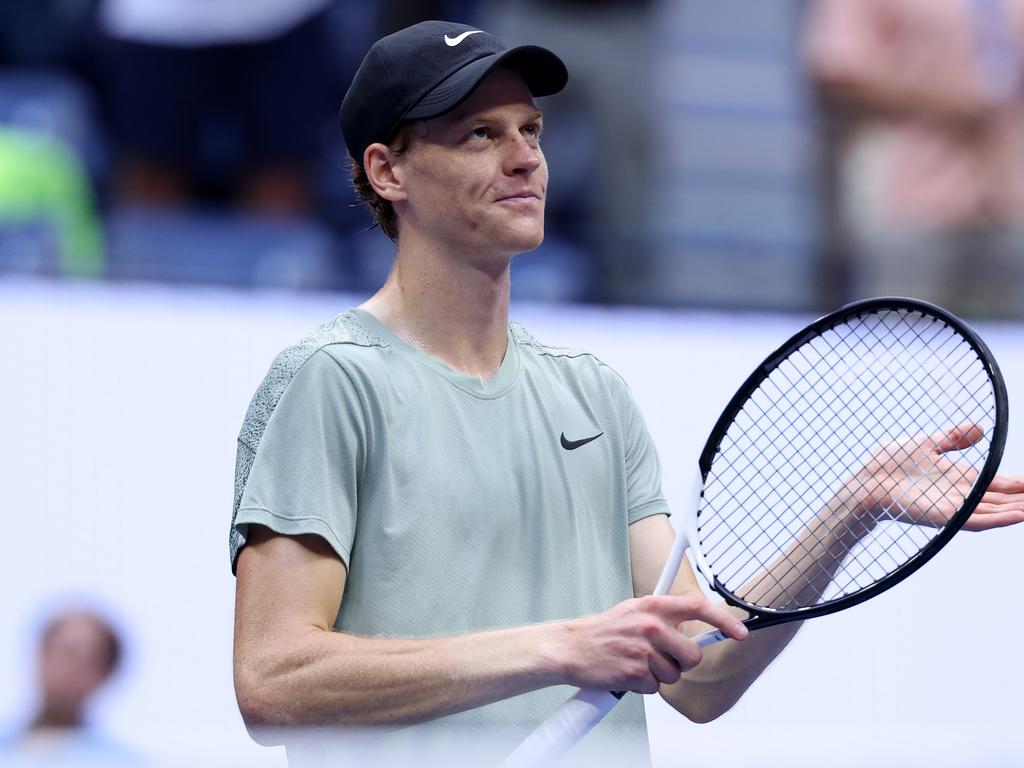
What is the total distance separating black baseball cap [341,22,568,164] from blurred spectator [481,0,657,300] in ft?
12.1

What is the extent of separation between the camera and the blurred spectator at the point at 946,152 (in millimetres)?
5730

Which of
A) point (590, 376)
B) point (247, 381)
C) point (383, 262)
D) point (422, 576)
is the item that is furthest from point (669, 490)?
point (422, 576)

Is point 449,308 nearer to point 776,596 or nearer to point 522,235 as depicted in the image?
point 522,235

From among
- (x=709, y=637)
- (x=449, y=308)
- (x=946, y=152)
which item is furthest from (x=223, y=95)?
(x=709, y=637)

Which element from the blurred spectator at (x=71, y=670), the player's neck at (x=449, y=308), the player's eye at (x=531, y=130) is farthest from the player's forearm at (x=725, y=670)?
the blurred spectator at (x=71, y=670)

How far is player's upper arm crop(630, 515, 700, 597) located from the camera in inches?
86.1

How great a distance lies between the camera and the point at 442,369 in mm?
2090

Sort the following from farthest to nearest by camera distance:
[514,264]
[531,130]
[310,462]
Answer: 1. [514,264]
2. [531,130]
3. [310,462]

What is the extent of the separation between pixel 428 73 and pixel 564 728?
0.85m

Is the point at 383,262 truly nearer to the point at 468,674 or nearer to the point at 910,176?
the point at 910,176

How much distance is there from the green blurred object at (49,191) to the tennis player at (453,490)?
3107 millimetres

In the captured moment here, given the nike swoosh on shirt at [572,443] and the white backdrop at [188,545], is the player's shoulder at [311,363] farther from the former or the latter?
the white backdrop at [188,545]

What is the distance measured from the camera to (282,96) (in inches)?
218

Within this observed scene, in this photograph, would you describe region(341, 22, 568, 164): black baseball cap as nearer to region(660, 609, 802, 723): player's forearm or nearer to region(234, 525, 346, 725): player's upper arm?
region(234, 525, 346, 725): player's upper arm
